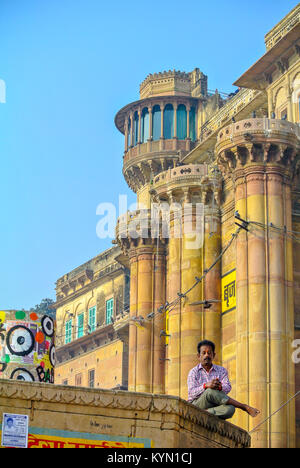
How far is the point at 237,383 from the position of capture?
2948 centimetres

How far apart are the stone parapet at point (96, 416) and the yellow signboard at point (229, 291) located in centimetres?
2228

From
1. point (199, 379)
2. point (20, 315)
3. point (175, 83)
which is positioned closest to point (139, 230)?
point (175, 83)

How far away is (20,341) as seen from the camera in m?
15.4

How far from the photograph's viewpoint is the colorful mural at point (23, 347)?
15.3 meters

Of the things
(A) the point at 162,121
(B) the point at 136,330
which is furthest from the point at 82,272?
(B) the point at 136,330

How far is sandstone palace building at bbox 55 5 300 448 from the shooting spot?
95.6ft

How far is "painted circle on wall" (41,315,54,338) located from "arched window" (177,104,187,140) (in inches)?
1406

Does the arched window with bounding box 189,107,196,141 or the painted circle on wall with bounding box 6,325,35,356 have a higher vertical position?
the arched window with bounding box 189,107,196,141

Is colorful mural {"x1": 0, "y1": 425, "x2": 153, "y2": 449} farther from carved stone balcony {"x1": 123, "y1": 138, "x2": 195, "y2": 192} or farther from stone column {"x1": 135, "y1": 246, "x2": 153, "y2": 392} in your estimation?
carved stone balcony {"x1": 123, "y1": 138, "x2": 195, "y2": 192}

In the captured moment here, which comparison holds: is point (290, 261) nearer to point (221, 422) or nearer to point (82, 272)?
point (221, 422)

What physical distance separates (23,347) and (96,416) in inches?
199

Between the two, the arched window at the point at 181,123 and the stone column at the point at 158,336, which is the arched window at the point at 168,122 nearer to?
the arched window at the point at 181,123

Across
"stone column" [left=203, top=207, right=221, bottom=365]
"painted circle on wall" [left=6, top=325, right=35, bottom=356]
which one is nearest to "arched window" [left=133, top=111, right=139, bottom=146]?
"stone column" [left=203, top=207, right=221, bottom=365]

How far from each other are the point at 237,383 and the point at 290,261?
14.6ft
